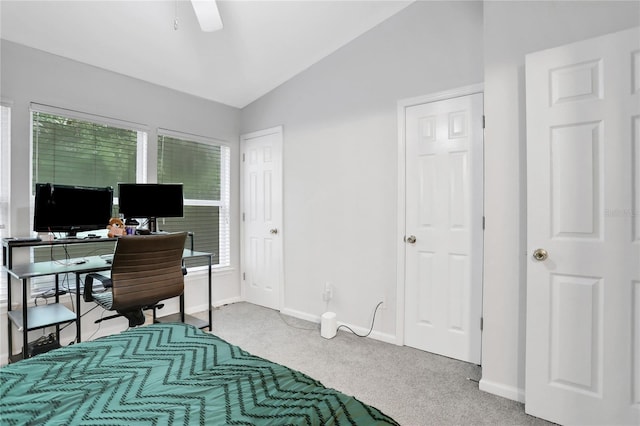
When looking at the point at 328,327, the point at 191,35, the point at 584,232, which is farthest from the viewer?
the point at 328,327

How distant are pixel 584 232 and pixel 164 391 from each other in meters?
2.06

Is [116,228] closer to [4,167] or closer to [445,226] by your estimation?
[4,167]

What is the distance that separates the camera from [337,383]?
217cm

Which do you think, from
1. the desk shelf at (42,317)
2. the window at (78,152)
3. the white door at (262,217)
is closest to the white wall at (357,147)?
the white door at (262,217)

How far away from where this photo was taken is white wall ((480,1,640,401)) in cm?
195

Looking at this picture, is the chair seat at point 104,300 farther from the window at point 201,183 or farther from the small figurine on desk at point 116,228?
the window at point 201,183

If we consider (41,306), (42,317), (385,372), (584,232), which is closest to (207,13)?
(42,317)

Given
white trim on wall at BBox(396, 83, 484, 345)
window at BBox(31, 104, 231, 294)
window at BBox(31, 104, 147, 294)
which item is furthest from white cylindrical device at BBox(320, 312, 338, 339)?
window at BBox(31, 104, 147, 294)

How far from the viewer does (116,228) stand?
2754 millimetres

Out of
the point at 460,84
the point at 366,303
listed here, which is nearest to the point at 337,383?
the point at 366,303

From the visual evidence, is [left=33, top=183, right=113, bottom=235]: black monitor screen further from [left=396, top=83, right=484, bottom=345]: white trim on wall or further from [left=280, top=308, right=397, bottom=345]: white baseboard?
[left=396, top=83, right=484, bottom=345]: white trim on wall

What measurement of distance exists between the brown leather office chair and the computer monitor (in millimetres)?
739

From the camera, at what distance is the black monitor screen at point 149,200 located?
2.87 meters

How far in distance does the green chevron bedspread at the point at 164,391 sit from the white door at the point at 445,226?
1.84 meters
